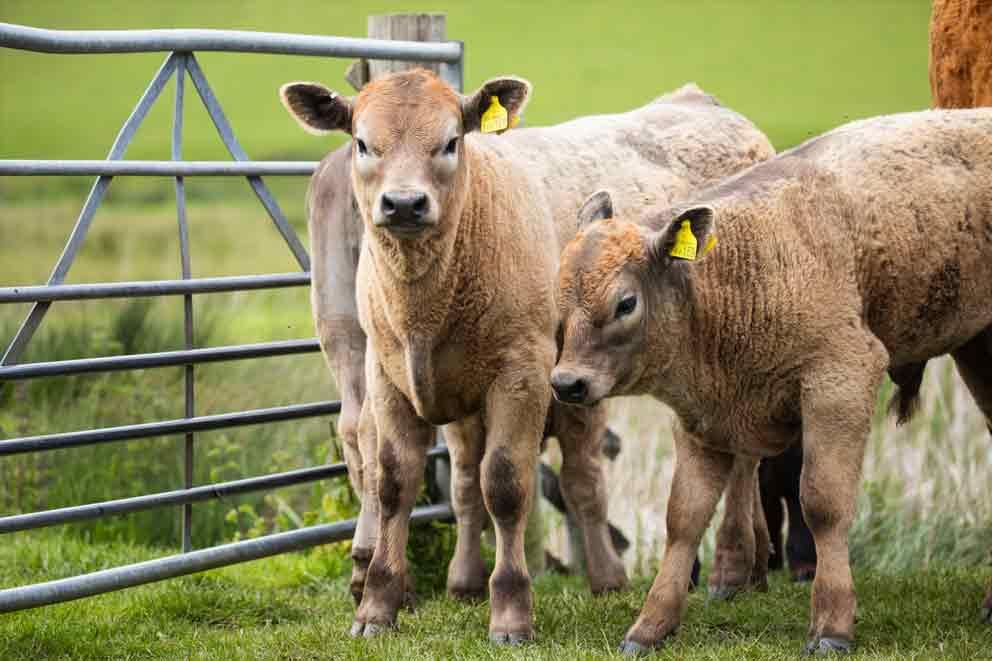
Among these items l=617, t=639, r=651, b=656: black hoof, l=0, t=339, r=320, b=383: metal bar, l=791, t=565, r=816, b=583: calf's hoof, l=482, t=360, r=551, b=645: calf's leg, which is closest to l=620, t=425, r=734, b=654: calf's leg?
l=617, t=639, r=651, b=656: black hoof

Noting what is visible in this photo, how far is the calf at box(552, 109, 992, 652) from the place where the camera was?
5.48 m

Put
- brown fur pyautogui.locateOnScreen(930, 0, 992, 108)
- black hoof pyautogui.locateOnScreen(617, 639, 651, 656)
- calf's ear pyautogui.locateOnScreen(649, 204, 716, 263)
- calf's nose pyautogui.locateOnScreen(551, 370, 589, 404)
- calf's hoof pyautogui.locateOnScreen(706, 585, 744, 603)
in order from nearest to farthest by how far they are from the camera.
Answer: calf's nose pyautogui.locateOnScreen(551, 370, 589, 404) < calf's ear pyautogui.locateOnScreen(649, 204, 716, 263) < black hoof pyautogui.locateOnScreen(617, 639, 651, 656) < calf's hoof pyautogui.locateOnScreen(706, 585, 744, 603) < brown fur pyautogui.locateOnScreen(930, 0, 992, 108)

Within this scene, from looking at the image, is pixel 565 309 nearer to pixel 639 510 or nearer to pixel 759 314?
pixel 759 314

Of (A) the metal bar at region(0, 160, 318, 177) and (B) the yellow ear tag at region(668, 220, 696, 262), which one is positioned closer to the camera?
(B) the yellow ear tag at region(668, 220, 696, 262)

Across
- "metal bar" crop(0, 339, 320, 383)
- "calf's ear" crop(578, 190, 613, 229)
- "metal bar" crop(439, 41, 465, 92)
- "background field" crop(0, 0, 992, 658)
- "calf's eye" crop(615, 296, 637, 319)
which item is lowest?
"background field" crop(0, 0, 992, 658)

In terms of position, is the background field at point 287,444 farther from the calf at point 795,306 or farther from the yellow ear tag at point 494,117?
the yellow ear tag at point 494,117

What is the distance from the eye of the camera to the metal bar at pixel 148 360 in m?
6.01

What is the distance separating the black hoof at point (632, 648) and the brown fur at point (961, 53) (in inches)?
152

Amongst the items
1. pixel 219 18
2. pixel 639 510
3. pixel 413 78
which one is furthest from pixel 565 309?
pixel 219 18

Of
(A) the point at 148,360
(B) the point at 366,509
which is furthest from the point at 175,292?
(B) the point at 366,509

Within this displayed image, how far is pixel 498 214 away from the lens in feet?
20.4

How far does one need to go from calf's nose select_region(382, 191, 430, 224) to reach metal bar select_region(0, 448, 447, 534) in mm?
1916

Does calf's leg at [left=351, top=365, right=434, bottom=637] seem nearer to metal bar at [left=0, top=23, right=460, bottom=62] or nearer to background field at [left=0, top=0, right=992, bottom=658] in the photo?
background field at [left=0, top=0, right=992, bottom=658]

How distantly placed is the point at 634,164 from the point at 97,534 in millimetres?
4139
